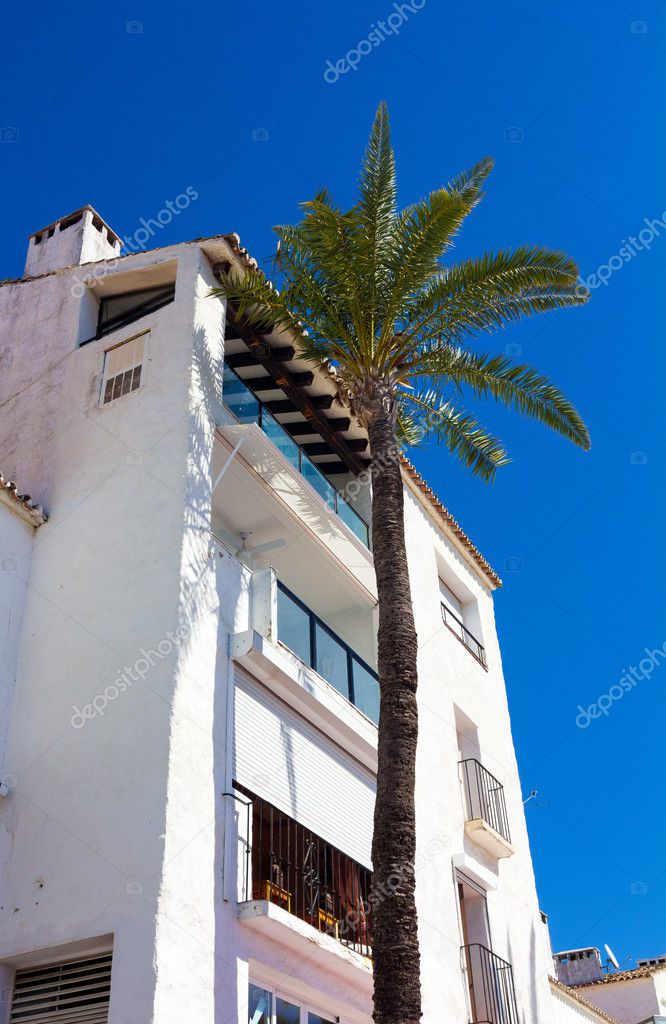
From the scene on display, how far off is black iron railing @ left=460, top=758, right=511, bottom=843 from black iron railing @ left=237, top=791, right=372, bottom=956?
4341mm

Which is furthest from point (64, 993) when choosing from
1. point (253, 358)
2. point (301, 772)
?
point (253, 358)

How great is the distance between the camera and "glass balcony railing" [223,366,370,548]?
1661cm

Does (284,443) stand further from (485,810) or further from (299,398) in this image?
(485,810)

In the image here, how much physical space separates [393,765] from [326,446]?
9556mm

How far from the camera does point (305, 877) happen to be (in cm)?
1400

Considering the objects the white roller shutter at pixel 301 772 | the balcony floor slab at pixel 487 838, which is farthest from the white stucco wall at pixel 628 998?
the white roller shutter at pixel 301 772

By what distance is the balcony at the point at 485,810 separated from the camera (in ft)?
61.1

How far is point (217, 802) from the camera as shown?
490 inches

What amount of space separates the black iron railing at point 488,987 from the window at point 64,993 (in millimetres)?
7621

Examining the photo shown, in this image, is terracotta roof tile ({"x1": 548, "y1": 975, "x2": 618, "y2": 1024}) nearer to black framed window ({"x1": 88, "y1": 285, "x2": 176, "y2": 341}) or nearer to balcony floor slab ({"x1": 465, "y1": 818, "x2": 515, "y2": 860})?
balcony floor slab ({"x1": 465, "y1": 818, "x2": 515, "y2": 860})

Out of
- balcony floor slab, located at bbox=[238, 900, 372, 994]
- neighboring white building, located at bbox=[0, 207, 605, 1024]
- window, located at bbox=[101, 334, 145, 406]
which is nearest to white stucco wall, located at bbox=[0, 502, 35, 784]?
neighboring white building, located at bbox=[0, 207, 605, 1024]

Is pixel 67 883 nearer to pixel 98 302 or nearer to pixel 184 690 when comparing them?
pixel 184 690

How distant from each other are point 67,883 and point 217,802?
69.8 inches

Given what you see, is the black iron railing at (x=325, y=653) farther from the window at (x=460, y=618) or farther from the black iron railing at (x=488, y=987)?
the window at (x=460, y=618)
